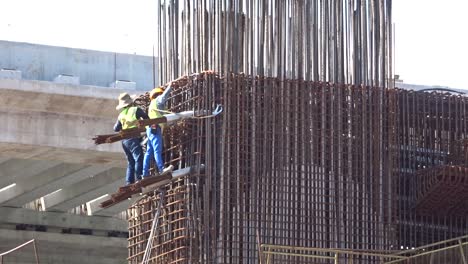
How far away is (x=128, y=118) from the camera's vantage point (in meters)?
34.0

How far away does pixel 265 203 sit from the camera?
33875 mm

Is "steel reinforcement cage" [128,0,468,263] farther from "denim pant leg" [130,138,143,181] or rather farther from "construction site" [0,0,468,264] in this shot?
"denim pant leg" [130,138,143,181]

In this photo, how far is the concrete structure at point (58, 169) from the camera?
47562 millimetres

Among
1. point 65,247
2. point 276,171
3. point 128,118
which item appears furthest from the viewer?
point 65,247

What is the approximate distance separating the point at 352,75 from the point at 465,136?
309cm

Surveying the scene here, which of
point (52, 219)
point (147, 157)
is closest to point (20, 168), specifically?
point (52, 219)

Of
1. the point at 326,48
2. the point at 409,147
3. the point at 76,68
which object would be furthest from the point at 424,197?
the point at 76,68

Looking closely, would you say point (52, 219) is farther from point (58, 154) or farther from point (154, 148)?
point (154, 148)

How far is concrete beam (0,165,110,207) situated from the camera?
51875 millimetres

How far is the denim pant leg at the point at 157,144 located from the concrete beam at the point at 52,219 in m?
24.7

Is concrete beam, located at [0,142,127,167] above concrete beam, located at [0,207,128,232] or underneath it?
above

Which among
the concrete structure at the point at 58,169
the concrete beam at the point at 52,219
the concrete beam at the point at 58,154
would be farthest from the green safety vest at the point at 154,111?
the concrete beam at the point at 52,219

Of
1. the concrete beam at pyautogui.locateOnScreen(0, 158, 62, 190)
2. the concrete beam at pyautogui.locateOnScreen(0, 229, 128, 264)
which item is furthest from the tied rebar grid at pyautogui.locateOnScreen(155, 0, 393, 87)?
the concrete beam at pyautogui.locateOnScreen(0, 229, 128, 264)

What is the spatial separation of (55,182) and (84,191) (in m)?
1.55
